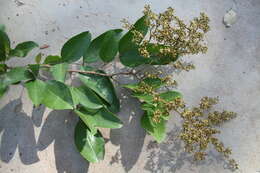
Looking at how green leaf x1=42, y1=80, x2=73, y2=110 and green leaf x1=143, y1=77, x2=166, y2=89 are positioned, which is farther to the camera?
green leaf x1=143, y1=77, x2=166, y2=89

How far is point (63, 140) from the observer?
1.36m

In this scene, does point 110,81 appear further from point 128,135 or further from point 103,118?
point 128,135

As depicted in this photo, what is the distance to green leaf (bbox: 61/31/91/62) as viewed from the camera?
1231 millimetres

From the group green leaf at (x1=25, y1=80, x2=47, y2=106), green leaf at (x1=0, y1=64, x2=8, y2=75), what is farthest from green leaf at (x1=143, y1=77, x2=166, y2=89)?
green leaf at (x1=0, y1=64, x2=8, y2=75)

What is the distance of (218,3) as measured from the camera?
1.44 m

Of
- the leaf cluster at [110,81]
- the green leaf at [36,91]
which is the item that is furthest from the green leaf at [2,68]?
the green leaf at [36,91]

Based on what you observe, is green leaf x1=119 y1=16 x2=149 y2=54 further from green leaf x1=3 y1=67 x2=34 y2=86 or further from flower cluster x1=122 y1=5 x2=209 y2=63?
green leaf x1=3 y1=67 x2=34 y2=86

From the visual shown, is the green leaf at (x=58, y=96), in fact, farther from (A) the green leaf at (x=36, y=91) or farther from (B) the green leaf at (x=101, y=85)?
(B) the green leaf at (x=101, y=85)

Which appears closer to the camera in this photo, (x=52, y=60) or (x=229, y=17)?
(x=52, y=60)

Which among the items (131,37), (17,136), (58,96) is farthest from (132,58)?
(17,136)

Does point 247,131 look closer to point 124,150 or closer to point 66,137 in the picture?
point 124,150

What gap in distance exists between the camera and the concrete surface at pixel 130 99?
135 centimetres

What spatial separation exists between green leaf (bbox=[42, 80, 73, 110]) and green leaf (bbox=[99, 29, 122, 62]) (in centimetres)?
22

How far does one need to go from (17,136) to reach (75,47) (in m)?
0.44
